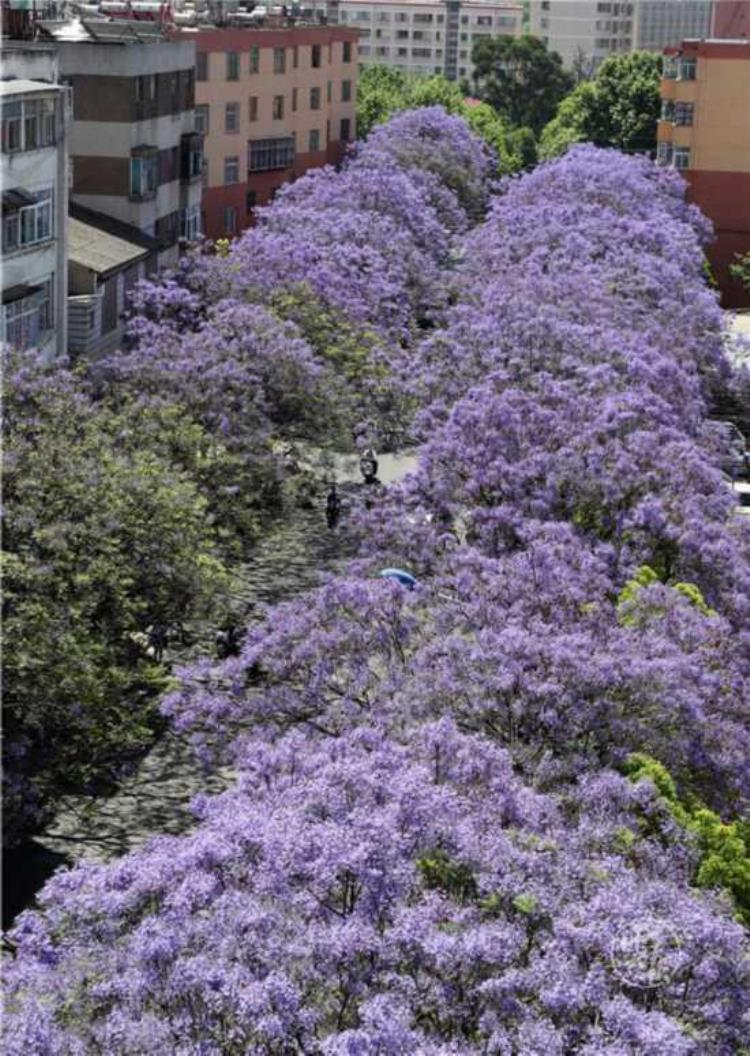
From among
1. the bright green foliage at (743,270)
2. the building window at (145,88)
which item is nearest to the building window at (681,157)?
the bright green foliage at (743,270)

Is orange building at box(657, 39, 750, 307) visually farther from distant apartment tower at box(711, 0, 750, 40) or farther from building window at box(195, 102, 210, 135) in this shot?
distant apartment tower at box(711, 0, 750, 40)

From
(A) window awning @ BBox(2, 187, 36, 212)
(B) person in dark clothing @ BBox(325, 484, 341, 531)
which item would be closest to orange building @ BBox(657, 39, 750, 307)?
(B) person in dark clothing @ BBox(325, 484, 341, 531)

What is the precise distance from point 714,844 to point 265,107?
2878 inches

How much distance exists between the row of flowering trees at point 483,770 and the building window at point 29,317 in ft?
12.4

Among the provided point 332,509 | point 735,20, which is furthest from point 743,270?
point 735,20

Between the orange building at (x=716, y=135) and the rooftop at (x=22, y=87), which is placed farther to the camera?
the orange building at (x=716, y=135)

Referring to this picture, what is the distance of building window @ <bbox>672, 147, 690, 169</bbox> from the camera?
91.9 m

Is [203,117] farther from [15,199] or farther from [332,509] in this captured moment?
[15,199]

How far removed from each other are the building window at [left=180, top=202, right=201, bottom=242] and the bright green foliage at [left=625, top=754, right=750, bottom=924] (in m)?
42.7

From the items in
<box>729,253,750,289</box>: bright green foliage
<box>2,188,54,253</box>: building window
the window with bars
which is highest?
the window with bars

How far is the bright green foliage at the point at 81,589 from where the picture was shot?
28109mm

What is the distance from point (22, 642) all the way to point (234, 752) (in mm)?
3645

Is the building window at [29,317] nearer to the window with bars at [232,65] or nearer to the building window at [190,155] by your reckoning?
the building window at [190,155]

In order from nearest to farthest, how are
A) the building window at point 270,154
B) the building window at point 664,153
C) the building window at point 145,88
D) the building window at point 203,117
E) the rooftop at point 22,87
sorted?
the rooftop at point 22,87, the building window at point 145,88, the building window at point 203,117, the building window at point 270,154, the building window at point 664,153
